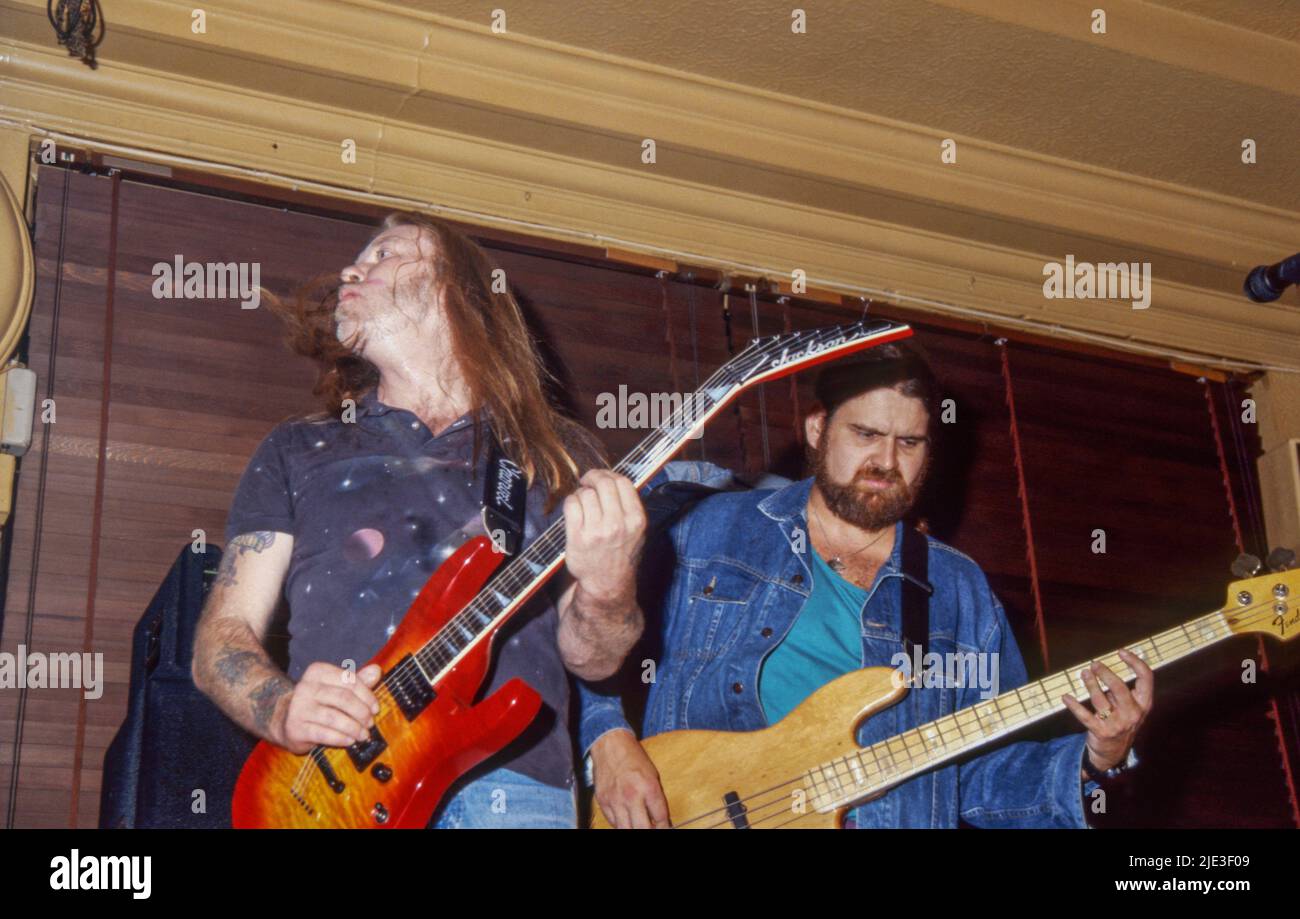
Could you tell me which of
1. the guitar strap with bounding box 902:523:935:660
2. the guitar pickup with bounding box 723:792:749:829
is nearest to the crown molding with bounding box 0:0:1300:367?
the guitar strap with bounding box 902:523:935:660

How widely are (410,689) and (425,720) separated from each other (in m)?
0.05

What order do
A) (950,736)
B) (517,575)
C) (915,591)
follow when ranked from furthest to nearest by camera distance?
1. (915,591)
2. (950,736)
3. (517,575)

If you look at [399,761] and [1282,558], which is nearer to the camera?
[399,761]

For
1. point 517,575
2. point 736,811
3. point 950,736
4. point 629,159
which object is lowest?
point 736,811

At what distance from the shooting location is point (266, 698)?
2186 mm

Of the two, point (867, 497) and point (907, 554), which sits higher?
point (867, 497)

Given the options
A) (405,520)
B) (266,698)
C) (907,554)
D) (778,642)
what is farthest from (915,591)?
(266,698)

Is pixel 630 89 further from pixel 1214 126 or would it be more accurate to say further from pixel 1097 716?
pixel 1097 716

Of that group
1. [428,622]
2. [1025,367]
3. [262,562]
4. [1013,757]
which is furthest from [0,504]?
[1025,367]

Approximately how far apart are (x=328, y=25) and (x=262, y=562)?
44.0 inches

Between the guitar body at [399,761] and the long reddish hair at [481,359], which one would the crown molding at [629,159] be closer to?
the long reddish hair at [481,359]

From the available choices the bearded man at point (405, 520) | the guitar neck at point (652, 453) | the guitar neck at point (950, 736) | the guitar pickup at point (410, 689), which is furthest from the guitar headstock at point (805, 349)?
the guitar pickup at point (410, 689)

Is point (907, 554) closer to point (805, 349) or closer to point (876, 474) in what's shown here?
point (876, 474)

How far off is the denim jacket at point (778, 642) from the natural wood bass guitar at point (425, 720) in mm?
274
